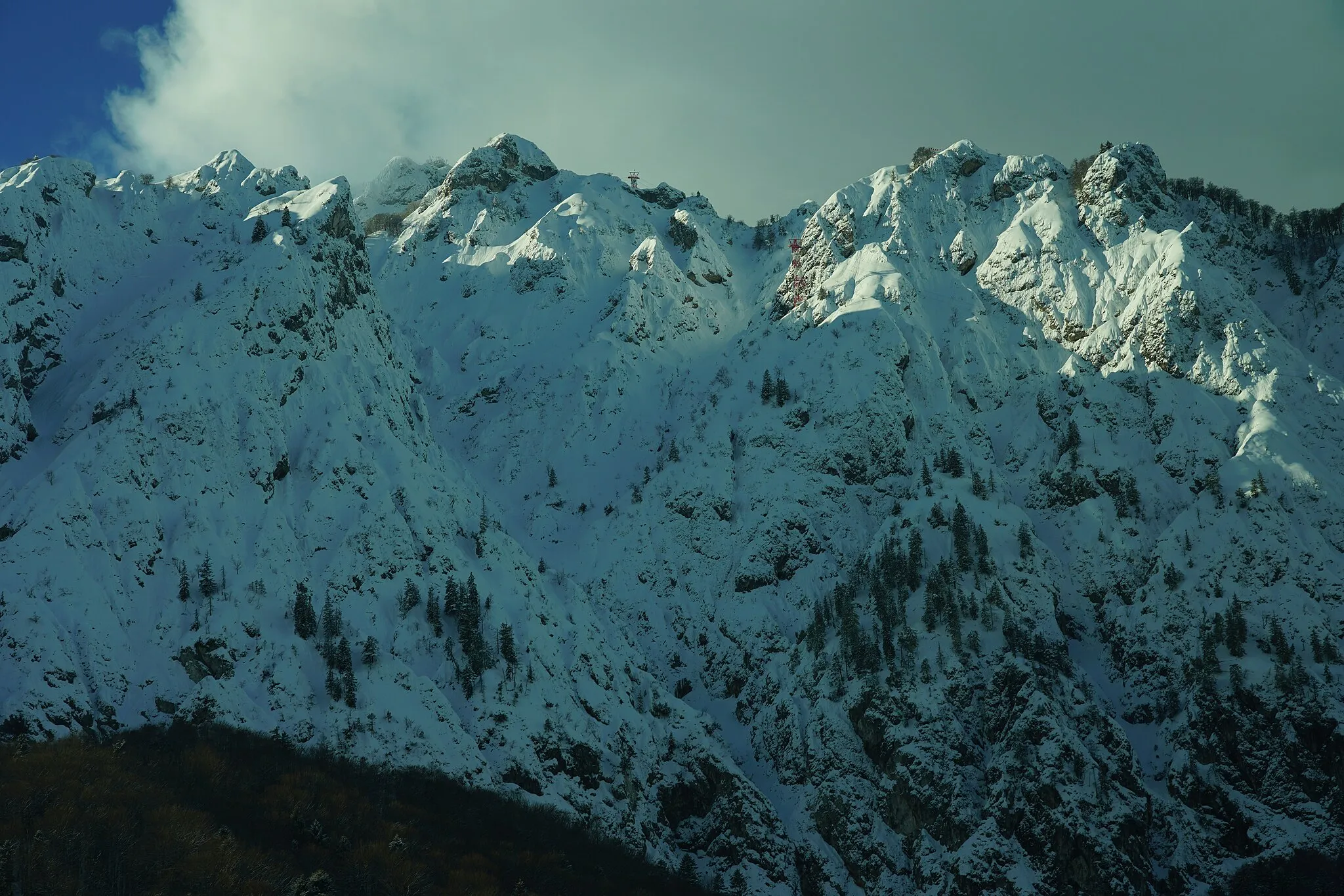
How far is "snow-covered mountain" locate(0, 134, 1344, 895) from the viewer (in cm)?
9906

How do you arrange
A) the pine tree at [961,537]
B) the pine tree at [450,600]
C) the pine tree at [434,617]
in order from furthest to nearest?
the pine tree at [961,537] < the pine tree at [450,600] < the pine tree at [434,617]

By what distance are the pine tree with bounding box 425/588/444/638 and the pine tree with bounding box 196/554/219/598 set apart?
19.1 meters

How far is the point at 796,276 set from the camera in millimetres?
172375

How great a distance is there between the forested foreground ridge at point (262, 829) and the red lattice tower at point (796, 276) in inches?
3548

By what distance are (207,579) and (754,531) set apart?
5975cm

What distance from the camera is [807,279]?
16975 centimetres

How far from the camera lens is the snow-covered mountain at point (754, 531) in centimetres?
9906

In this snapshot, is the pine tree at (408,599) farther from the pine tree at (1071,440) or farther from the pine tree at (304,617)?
the pine tree at (1071,440)

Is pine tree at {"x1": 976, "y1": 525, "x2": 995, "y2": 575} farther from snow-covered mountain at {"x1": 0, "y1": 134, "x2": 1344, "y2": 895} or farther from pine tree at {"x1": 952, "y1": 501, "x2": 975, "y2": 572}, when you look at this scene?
snow-covered mountain at {"x1": 0, "y1": 134, "x2": 1344, "y2": 895}

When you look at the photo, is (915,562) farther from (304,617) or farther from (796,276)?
(796,276)

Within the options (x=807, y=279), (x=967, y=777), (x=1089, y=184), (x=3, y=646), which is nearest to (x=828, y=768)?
(x=967, y=777)

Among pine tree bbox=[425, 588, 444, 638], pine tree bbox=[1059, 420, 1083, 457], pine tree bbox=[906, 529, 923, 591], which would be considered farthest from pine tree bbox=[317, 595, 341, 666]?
pine tree bbox=[1059, 420, 1083, 457]

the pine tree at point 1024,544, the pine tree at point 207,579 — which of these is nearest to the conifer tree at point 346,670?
the pine tree at point 207,579

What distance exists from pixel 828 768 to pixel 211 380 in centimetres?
7430
